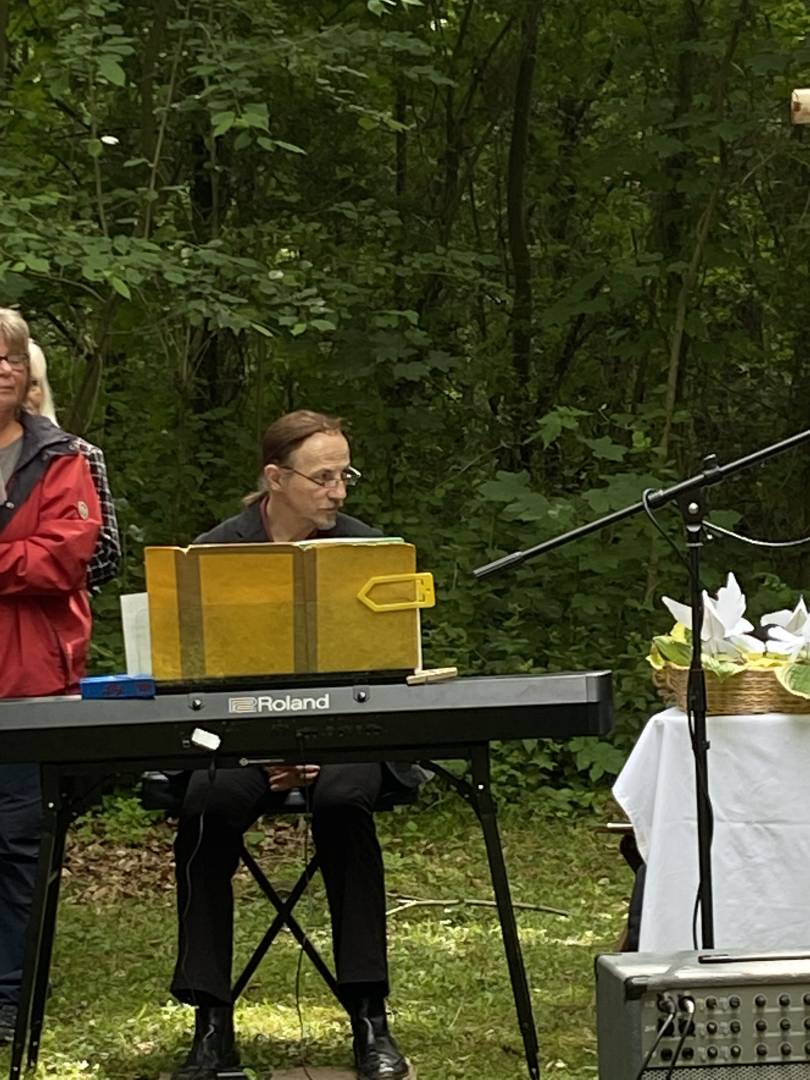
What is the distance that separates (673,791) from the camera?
3.61m

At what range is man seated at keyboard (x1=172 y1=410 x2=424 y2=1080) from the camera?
3510mm

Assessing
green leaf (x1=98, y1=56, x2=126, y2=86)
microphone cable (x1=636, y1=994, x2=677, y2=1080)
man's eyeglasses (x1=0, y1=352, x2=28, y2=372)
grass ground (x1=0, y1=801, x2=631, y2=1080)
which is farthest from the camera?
green leaf (x1=98, y1=56, x2=126, y2=86)

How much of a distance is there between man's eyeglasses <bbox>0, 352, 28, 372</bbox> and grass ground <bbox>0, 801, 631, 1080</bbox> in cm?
147

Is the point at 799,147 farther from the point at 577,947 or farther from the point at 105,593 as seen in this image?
the point at 577,947

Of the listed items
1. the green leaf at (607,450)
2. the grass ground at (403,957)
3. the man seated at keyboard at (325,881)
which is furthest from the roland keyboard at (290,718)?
the green leaf at (607,450)

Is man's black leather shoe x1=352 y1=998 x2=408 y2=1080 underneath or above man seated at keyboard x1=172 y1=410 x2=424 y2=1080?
underneath

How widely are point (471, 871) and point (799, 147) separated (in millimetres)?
4484

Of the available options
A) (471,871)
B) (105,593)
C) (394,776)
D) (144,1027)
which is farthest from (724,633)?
(105,593)

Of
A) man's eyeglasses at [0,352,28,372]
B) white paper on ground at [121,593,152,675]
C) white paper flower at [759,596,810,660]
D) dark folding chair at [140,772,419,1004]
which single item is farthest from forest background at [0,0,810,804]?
white paper flower at [759,596,810,660]

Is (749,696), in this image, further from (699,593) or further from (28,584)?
(28,584)

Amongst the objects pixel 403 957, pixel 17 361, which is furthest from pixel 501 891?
pixel 17 361

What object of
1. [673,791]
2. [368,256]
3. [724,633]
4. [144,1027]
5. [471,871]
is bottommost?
[471,871]

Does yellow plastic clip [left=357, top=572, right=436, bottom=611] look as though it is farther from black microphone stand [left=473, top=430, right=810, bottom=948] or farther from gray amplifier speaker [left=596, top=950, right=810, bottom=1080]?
gray amplifier speaker [left=596, top=950, right=810, bottom=1080]

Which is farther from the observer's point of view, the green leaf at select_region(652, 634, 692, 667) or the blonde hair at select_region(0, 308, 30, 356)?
the blonde hair at select_region(0, 308, 30, 356)
